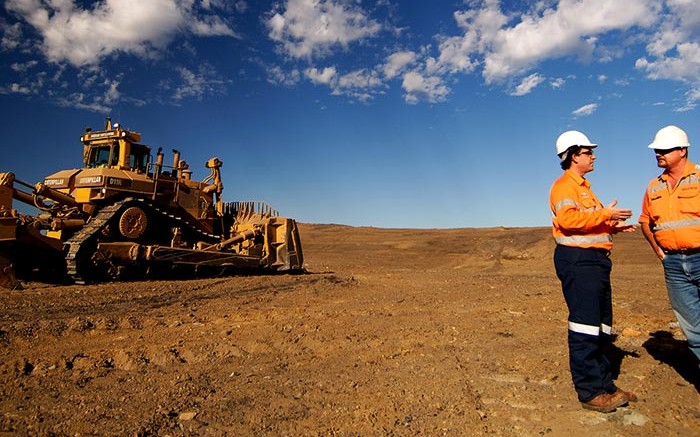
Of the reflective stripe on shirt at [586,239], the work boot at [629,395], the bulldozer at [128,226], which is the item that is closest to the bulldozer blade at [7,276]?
the bulldozer at [128,226]

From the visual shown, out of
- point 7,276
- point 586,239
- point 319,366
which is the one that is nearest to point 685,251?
point 586,239

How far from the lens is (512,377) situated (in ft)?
14.1

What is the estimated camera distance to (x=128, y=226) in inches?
428

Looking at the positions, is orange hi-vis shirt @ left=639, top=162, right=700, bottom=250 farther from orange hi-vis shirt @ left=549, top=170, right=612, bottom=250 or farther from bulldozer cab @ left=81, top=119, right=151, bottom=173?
bulldozer cab @ left=81, top=119, right=151, bottom=173

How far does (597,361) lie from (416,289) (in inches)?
265

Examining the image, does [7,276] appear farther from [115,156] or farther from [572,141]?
[572,141]

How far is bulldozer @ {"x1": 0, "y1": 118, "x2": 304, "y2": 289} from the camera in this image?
9766 mm

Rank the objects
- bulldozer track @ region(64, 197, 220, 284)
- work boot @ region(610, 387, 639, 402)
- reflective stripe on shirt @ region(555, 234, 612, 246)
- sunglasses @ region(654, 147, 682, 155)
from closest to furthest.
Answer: work boot @ region(610, 387, 639, 402), reflective stripe on shirt @ region(555, 234, 612, 246), sunglasses @ region(654, 147, 682, 155), bulldozer track @ region(64, 197, 220, 284)

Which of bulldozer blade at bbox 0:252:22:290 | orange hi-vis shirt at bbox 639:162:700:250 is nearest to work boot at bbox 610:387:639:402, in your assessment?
orange hi-vis shirt at bbox 639:162:700:250

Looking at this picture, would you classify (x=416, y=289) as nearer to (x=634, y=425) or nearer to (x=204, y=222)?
(x=204, y=222)

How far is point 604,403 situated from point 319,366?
2.38 metres

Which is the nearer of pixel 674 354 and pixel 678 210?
pixel 678 210

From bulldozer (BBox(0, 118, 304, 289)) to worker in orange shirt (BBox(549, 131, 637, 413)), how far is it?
9087 mm

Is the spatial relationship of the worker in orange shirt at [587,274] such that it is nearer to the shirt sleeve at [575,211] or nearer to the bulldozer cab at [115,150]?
the shirt sleeve at [575,211]
